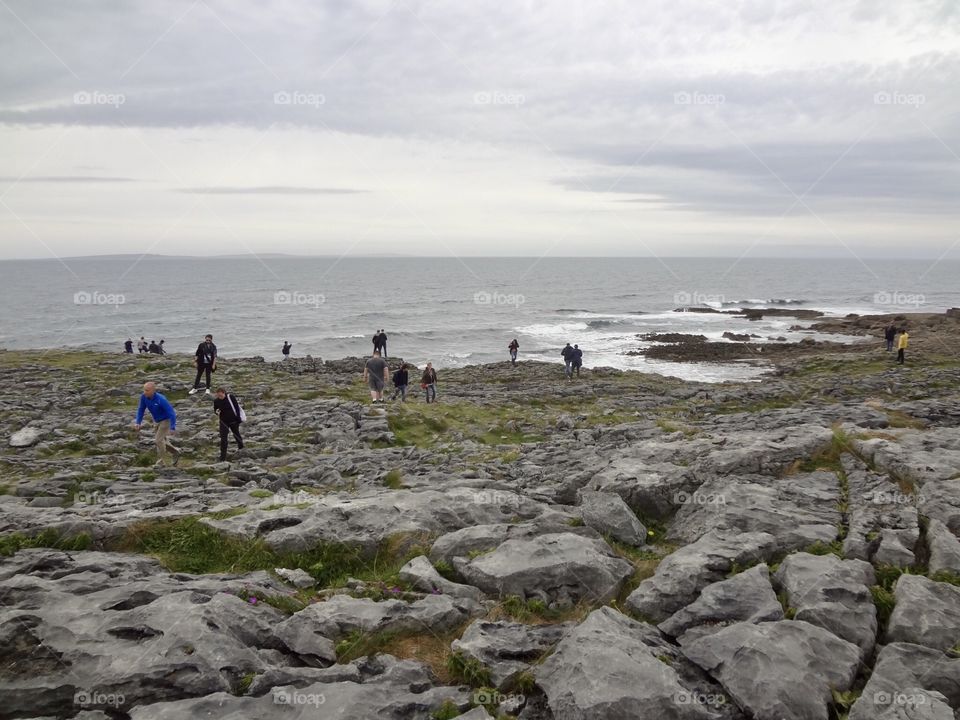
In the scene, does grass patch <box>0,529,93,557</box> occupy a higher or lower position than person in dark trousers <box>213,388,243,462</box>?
lower

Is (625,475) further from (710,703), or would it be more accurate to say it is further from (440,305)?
(440,305)

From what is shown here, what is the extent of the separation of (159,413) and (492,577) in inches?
453

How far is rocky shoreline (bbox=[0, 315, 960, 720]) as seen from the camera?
6.52m

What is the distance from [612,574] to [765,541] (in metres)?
2.64

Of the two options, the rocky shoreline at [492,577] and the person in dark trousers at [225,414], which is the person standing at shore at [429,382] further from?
the person in dark trousers at [225,414]

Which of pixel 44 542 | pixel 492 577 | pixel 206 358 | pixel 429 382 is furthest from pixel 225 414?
pixel 429 382

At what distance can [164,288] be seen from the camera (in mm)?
166375

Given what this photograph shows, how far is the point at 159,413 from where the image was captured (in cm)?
1605

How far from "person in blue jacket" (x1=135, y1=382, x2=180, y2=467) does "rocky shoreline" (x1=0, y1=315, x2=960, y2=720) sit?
Result: 0.83 m

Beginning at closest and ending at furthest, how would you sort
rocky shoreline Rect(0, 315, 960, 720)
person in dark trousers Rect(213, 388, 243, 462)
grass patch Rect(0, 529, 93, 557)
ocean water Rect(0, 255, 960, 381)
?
rocky shoreline Rect(0, 315, 960, 720), grass patch Rect(0, 529, 93, 557), person in dark trousers Rect(213, 388, 243, 462), ocean water Rect(0, 255, 960, 381)

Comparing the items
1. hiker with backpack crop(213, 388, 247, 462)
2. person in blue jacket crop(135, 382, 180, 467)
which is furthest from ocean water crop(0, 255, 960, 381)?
person in blue jacket crop(135, 382, 180, 467)

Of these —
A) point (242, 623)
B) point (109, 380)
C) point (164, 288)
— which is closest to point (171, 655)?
point (242, 623)

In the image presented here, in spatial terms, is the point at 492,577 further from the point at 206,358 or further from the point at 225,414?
the point at 206,358

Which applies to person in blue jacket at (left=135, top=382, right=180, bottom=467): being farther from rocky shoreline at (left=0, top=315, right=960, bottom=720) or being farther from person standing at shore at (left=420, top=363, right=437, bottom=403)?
person standing at shore at (left=420, top=363, right=437, bottom=403)
